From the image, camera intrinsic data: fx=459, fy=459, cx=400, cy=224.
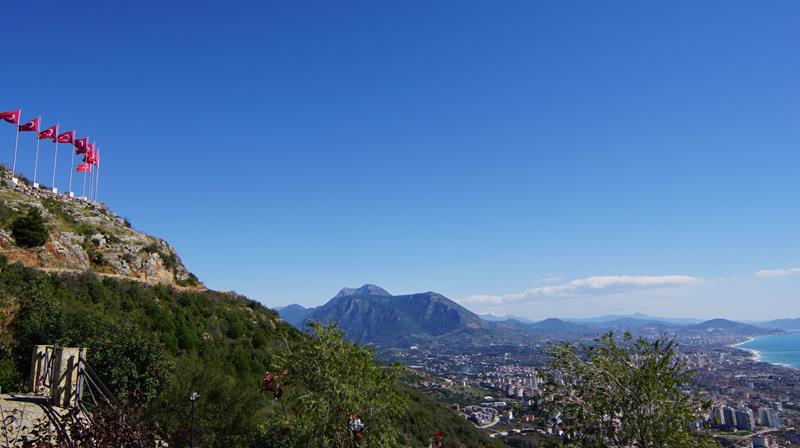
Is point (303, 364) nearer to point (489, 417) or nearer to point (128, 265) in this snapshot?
point (128, 265)

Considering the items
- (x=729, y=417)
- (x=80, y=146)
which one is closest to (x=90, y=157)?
(x=80, y=146)

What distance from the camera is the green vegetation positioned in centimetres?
1270

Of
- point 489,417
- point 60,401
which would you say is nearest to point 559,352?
point 60,401

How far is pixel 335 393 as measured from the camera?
1244cm

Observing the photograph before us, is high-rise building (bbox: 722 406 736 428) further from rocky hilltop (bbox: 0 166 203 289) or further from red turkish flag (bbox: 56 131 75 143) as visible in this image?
red turkish flag (bbox: 56 131 75 143)

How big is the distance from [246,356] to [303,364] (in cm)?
2130

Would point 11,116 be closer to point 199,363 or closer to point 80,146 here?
point 80,146

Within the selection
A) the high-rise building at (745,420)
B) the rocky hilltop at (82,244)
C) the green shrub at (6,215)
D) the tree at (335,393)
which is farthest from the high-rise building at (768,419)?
the green shrub at (6,215)

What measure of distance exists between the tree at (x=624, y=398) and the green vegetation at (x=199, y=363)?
15.6ft

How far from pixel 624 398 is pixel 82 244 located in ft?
131

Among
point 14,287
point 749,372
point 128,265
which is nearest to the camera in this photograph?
point 14,287

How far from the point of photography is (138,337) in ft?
68.0

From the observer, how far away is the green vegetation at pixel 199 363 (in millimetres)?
12703

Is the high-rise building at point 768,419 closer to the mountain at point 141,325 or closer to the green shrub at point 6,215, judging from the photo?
the mountain at point 141,325
